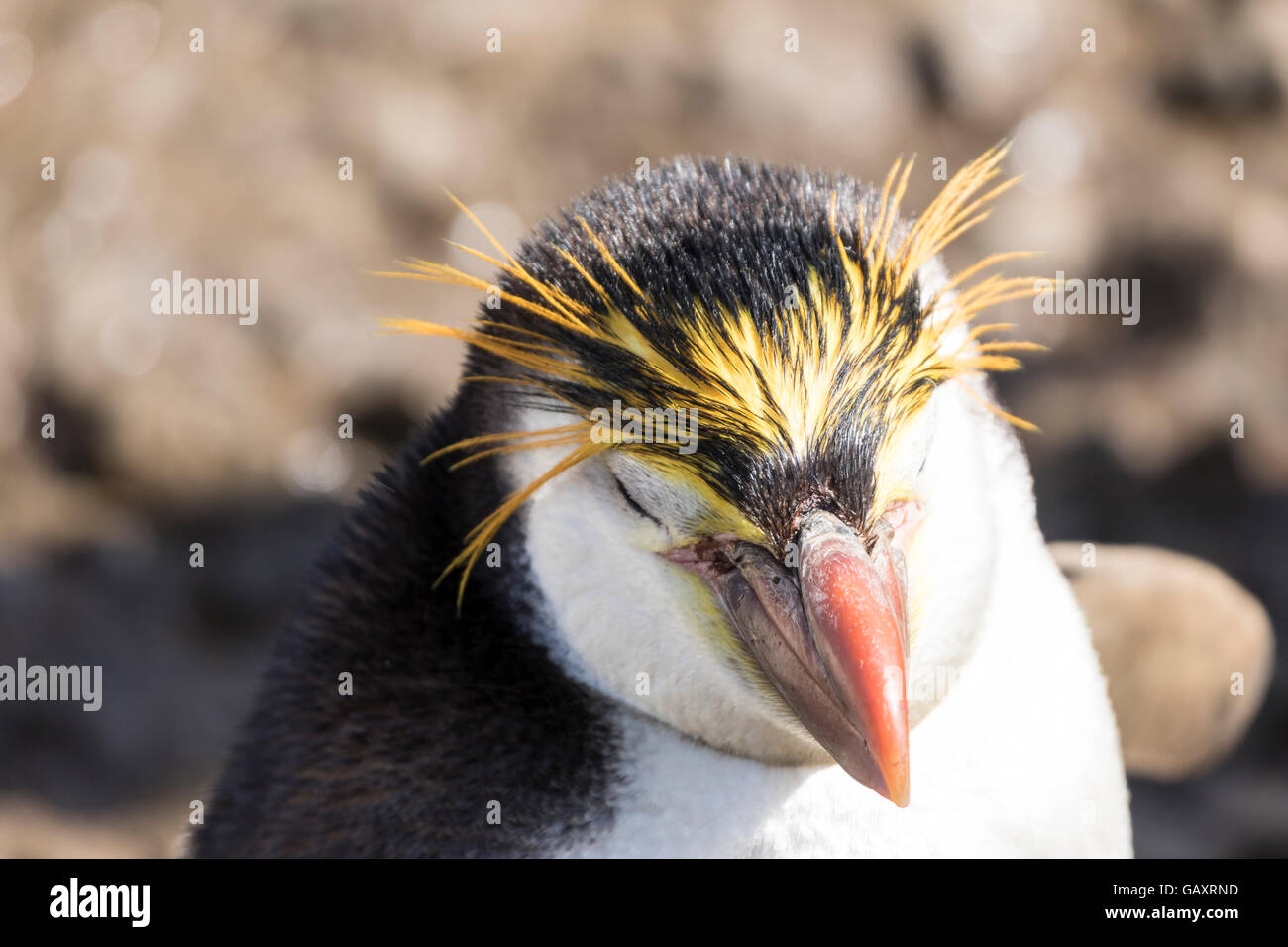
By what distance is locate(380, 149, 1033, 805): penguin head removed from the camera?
139 centimetres

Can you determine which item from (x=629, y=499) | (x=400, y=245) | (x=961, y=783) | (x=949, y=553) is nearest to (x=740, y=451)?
(x=629, y=499)

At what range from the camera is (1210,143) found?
4.25 metres

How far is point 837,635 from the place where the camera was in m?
1.30

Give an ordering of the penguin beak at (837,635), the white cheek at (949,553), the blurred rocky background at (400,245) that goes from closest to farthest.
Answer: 1. the penguin beak at (837,635)
2. the white cheek at (949,553)
3. the blurred rocky background at (400,245)

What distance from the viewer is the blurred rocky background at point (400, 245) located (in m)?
3.61

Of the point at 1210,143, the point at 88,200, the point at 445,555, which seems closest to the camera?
the point at 445,555

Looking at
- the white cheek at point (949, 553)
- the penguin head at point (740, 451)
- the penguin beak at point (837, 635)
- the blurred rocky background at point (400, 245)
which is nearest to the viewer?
the penguin beak at point (837, 635)

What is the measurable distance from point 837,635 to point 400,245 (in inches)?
119

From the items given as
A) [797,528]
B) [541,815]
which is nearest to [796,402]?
[797,528]

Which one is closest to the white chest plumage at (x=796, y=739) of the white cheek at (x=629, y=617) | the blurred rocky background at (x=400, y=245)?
the white cheek at (x=629, y=617)

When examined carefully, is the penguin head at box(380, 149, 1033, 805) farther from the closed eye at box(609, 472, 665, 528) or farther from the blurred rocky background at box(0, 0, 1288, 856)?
the blurred rocky background at box(0, 0, 1288, 856)

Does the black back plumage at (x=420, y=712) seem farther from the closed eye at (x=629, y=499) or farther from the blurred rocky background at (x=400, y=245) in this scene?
the blurred rocky background at (x=400, y=245)

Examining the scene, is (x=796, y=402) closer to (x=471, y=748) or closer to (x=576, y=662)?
(x=576, y=662)
